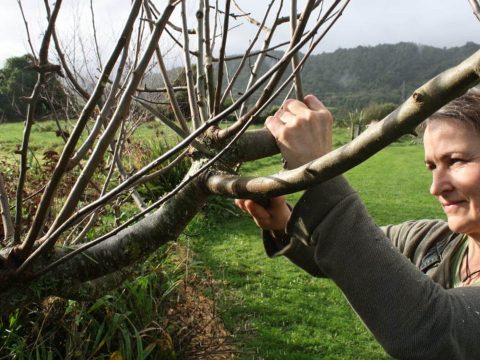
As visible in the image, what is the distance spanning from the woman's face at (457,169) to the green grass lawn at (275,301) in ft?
8.36

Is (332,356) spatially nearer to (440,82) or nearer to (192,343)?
(192,343)

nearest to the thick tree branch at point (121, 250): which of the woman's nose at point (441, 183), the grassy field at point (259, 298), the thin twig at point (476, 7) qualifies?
the woman's nose at point (441, 183)

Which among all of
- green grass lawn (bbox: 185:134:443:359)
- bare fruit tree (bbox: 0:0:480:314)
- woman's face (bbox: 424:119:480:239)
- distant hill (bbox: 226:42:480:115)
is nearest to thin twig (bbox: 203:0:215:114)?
bare fruit tree (bbox: 0:0:480:314)

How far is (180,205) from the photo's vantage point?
1421 mm

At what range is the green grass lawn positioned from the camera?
4.23 m

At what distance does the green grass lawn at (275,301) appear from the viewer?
13.9 ft

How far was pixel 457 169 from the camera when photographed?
1.33m

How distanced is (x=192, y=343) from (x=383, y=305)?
2622 mm

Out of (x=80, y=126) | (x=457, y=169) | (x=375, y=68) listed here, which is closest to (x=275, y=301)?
(x=457, y=169)

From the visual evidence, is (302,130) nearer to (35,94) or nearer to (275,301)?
(35,94)

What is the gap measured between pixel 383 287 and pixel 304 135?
400 millimetres

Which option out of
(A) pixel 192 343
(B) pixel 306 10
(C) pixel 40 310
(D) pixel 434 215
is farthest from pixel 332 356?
(D) pixel 434 215

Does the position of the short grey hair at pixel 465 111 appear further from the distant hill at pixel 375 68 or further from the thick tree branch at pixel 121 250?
the distant hill at pixel 375 68

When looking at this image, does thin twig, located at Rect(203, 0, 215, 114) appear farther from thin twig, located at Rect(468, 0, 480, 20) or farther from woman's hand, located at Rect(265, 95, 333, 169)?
thin twig, located at Rect(468, 0, 480, 20)
